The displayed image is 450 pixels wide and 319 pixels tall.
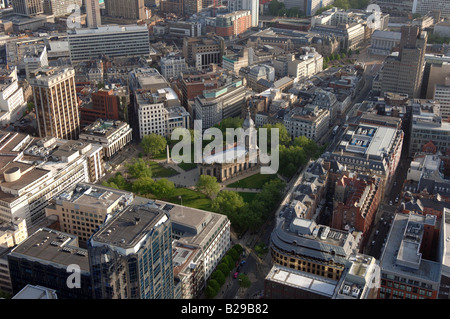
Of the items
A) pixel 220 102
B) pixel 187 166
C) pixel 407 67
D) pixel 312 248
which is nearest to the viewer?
pixel 312 248

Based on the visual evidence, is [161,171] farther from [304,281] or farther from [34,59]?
[34,59]

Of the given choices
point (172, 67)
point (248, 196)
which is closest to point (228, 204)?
point (248, 196)

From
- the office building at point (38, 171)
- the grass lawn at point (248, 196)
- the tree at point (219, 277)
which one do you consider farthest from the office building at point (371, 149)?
the office building at point (38, 171)

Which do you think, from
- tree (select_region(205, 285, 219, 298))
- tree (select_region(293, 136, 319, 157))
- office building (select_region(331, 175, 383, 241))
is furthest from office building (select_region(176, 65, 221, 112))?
tree (select_region(205, 285, 219, 298))

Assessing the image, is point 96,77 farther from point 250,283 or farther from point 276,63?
point 250,283

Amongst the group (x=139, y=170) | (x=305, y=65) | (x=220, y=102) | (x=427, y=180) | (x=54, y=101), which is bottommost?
(x=139, y=170)

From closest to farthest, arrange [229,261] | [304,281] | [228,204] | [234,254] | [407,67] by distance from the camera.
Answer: [304,281]
[229,261]
[234,254]
[228,204]
[407,67]

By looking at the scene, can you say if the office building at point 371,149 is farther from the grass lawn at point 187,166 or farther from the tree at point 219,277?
the tree at point 219,277
